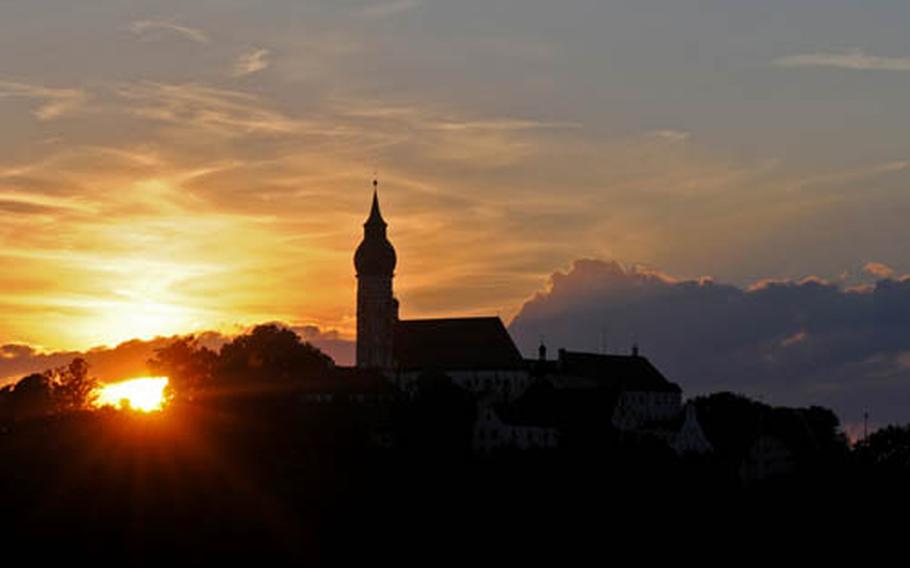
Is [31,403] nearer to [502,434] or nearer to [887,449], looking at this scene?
[502,434]

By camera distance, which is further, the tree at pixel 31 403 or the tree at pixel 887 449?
the tree at pixel 31 403

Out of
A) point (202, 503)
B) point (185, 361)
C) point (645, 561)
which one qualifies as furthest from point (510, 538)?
point (185, 361)

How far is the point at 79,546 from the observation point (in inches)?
5064

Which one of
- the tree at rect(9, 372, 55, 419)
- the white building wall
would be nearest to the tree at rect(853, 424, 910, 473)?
the white building wall

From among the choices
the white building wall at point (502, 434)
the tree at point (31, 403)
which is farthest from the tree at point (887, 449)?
the tree at point (31, 403)

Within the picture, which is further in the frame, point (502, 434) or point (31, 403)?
point (31, 403)

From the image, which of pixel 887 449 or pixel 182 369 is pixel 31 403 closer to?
pixel 182 369

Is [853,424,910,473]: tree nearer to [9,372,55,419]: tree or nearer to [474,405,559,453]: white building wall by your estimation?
[474,405,559,453]: white building wall

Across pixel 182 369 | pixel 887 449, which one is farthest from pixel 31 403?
pixel 887 449

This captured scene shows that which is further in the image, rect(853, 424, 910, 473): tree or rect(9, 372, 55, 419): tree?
rect(9, 372, 55, 419): tree

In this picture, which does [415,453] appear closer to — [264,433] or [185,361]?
[264,433]

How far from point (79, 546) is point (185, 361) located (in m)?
70.8

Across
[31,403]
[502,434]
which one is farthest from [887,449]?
[31,403]

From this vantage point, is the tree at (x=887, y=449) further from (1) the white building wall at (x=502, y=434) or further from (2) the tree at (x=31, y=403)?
(2) the tree at (x=31, y=403)
